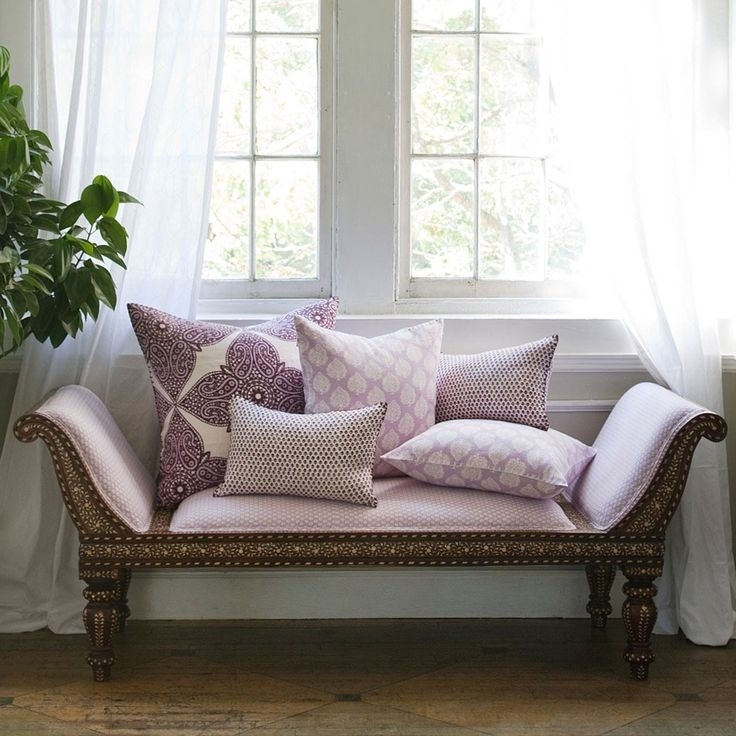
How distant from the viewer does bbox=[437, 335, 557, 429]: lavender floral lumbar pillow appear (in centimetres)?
305

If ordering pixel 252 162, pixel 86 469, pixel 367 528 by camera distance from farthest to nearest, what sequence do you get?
pixel 252 162
pixel 367 528
pixel 86 469

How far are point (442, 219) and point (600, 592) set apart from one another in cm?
131

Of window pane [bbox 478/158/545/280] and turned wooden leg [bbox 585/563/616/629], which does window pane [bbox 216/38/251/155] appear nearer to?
window pane [bbox 478/158/545/280]

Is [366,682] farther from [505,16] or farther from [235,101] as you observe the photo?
[505,16]

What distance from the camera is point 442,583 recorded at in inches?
133

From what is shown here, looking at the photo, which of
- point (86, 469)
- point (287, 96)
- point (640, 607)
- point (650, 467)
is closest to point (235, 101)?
point (287, 96)

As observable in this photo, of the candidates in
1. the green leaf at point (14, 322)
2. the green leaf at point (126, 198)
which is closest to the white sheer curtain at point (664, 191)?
the green leaf at point (126, 198)

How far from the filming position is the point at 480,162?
3.53 metres

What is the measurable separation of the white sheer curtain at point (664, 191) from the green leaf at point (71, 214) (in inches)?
58.3

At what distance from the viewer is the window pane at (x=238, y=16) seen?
11.3 feet

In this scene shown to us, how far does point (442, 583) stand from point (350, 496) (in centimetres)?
76

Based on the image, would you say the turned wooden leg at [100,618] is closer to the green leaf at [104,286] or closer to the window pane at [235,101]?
the green leaf at [104,286]

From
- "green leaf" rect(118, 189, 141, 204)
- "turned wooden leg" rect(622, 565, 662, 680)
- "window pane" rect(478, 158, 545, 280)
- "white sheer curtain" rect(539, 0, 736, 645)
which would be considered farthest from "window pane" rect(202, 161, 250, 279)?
"turned wooden leg" rect(622, 565, 662, 680)

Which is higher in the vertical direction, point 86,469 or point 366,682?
point 86,469
